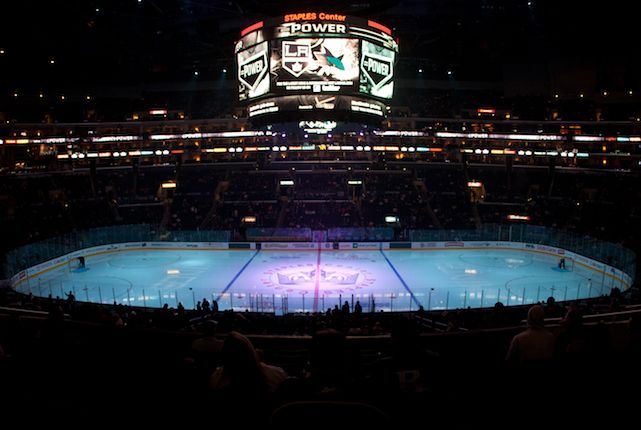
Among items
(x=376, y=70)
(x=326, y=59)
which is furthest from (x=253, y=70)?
(x=376, y=70)

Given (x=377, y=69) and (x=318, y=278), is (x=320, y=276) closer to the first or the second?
(x=318, y=278)

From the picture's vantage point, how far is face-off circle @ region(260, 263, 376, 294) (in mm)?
22094

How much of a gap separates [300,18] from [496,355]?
1582 cm

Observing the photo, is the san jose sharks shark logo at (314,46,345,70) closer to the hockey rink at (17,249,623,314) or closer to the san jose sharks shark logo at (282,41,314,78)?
the san jose sharks shark logo at (282,41,314,78)

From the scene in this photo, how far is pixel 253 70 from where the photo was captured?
18.2 m

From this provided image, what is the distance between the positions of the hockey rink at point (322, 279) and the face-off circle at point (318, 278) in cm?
5

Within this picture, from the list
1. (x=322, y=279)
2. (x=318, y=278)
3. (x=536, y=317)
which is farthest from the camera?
(x=318, y=278)

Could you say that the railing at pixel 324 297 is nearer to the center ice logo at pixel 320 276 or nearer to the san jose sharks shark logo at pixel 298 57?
the center ice logo at pixel 320 276

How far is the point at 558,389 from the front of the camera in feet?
7.39

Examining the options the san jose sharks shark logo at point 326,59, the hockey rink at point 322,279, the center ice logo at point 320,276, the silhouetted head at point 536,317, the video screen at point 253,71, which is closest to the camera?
the silhouetted head at point 536,317

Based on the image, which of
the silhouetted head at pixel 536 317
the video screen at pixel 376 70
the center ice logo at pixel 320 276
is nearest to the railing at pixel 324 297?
the center ice logo at pixel 320 276

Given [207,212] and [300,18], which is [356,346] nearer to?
[300,18]

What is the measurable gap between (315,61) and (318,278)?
39.3 feet

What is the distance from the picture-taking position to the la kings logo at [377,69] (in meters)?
17.7
